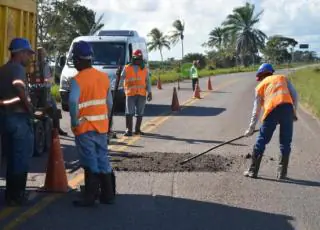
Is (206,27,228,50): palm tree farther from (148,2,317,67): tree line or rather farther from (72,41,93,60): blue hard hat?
(72,41,93,60): blue hard hat

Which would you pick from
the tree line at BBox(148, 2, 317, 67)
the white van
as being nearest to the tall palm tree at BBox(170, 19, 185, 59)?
the tree line at BBox(148, 2, 317, 67)

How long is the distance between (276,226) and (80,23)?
5180cm

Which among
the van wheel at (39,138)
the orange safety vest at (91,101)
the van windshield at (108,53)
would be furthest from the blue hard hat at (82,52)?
the van windshield at (108,53)

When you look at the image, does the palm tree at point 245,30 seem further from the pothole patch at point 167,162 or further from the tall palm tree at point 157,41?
the pothole patch at point 167,162

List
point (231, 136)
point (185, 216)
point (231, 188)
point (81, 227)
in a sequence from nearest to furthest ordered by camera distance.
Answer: point (81, 227) → point (185, 216) → point (231, 188) → point (231, 136)

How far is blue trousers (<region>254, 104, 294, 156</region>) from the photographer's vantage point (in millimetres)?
9164

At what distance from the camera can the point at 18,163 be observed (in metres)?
7.27

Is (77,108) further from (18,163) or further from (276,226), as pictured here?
(276,226)

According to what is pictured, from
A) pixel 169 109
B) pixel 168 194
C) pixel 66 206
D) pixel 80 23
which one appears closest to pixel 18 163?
pixel 66 206

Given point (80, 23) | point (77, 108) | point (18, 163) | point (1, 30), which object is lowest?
point (18, 163)

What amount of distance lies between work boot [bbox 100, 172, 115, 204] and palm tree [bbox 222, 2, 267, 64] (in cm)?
9213

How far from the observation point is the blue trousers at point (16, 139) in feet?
23.7

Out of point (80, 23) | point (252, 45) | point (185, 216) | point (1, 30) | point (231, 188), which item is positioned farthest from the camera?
point (252, 45)

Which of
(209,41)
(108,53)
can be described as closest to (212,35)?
(209,41)
